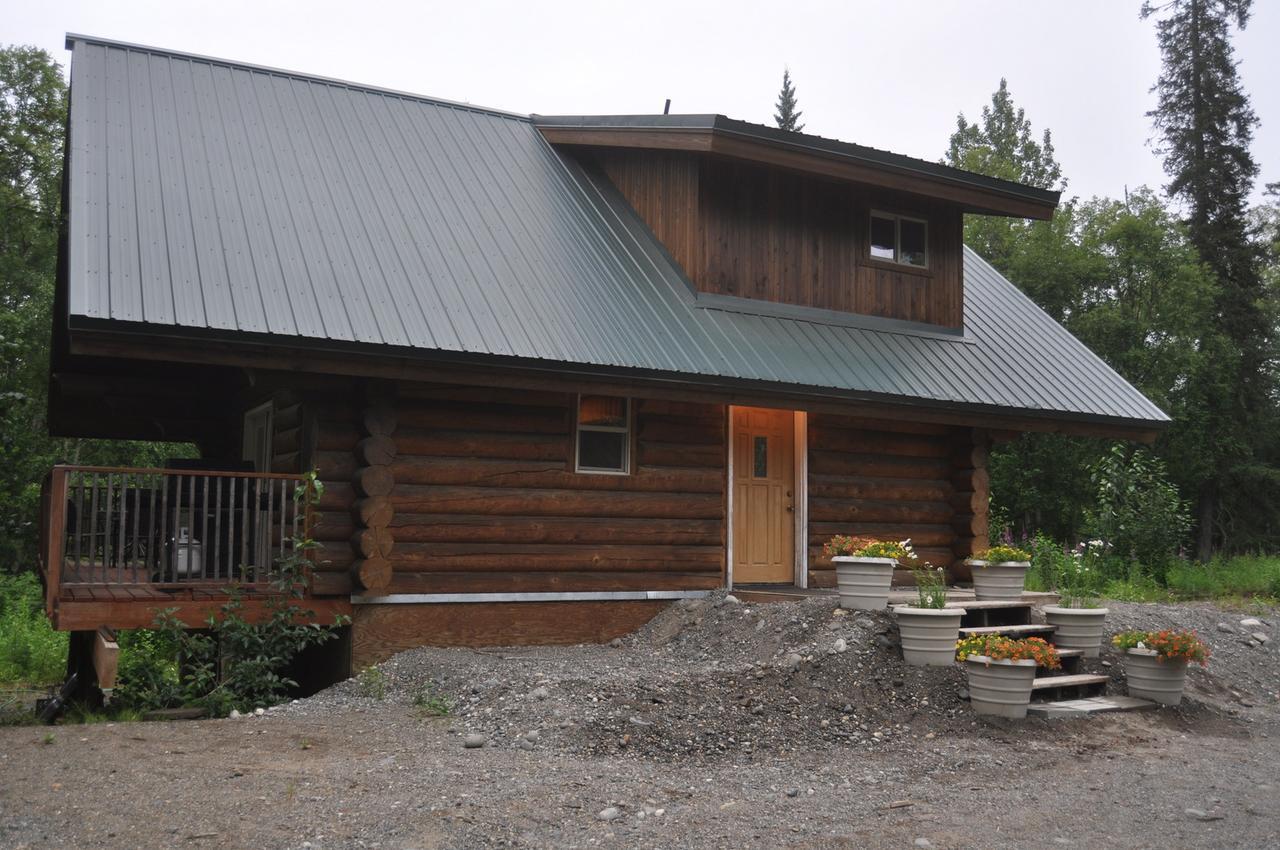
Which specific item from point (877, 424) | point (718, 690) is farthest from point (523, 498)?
point (877, 424)

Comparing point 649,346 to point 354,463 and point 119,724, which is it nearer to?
point 354,463

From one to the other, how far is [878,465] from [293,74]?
29.7 feet

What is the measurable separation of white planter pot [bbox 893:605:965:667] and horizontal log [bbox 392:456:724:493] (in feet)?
10.1

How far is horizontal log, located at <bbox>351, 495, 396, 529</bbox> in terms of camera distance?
33.3 ft

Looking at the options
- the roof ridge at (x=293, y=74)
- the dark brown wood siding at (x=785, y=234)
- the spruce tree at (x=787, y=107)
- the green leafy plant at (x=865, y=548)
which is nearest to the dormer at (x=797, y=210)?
the dark brown wood siding at (x=785, y=234)

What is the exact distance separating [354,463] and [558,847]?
18.5 ft

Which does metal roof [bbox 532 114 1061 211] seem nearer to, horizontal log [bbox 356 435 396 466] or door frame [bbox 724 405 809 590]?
door frame [bbox 724 405 809 590]

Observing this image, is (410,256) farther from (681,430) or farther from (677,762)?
(677,762)

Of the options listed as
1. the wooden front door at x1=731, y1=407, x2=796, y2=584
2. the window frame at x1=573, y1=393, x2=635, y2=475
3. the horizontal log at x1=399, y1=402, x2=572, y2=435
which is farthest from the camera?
the wooden front door at x1=731, y1=407, x2=796, y2=584

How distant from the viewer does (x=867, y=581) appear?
34.0 ft

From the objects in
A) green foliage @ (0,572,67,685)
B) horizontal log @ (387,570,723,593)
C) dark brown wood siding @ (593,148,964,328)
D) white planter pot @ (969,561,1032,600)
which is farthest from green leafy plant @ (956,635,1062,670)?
green foliage @ (0,572,67,685)

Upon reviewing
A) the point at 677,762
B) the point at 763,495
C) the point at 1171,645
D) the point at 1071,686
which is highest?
the point at 763,495

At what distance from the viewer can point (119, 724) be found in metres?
8.31

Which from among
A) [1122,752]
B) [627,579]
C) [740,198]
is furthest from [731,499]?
[1122,752]
